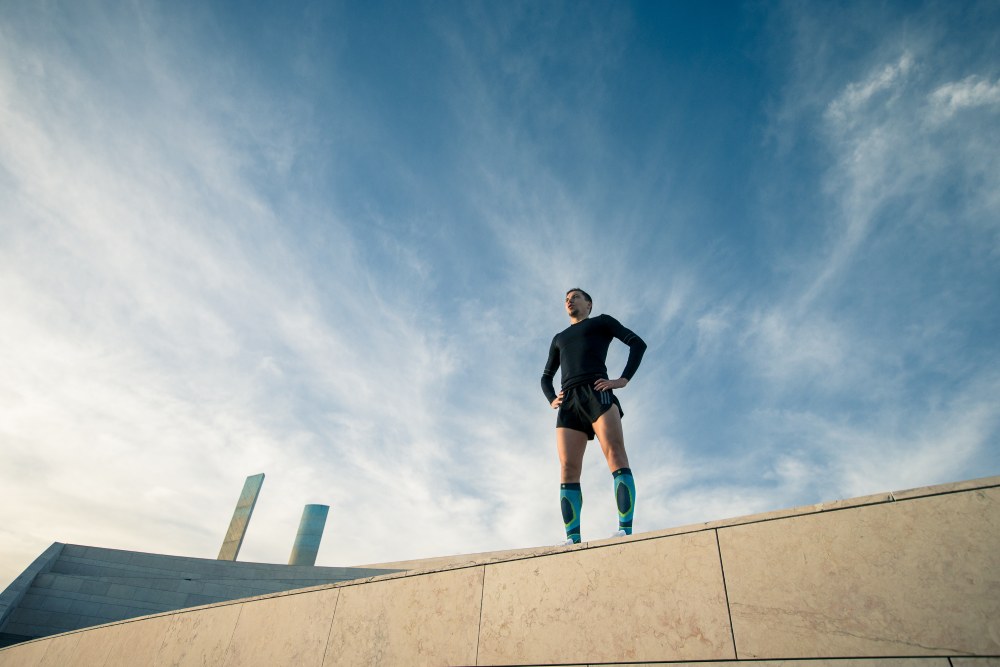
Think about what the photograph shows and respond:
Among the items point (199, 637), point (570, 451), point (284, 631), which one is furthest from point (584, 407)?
point (199, 637)

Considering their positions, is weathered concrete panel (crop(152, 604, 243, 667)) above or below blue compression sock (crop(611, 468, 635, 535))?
below

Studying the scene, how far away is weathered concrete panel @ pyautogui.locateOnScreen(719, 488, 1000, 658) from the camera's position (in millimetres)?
2352

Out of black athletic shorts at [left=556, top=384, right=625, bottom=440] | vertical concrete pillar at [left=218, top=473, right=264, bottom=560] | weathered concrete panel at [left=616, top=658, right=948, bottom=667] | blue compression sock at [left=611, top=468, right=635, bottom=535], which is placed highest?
vertical concrete pillar at [left=218, top=473, right=264, bottom=560]

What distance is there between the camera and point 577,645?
332 cm

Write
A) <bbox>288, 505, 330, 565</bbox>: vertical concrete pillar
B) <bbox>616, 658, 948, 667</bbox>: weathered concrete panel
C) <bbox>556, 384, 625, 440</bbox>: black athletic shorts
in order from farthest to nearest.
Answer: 1. <bbox>288, 505, 330, 565</bbox>: vertical concrete pillar
2. <bbox>556, 384, 625, 440</bbox>: black athletic shorts
3. <bbox>616, 658, 948, 667</bbox>: weathered concrete panel

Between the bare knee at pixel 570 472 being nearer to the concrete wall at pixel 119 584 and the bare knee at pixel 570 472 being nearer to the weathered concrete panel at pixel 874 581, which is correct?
the weathered concrete panel at pixel 874 581

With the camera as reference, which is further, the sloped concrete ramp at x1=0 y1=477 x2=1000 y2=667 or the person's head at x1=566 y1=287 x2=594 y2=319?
the person's head at x1=566 y1=287 x2=594 y2=319

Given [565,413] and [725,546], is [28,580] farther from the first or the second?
[725,546]

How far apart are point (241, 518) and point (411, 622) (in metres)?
33.0

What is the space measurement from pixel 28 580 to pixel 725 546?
18.5 m

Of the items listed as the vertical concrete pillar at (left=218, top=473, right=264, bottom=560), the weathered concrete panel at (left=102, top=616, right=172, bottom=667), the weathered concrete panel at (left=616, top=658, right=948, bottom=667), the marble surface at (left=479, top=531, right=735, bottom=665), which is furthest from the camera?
the vertical concrete pillar at (left=218, top=473, right=264, bottom=560)

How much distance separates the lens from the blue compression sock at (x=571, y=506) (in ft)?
16.9

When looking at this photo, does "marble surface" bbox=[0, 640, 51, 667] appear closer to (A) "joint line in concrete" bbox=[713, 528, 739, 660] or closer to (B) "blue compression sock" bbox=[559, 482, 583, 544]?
(B) "blue compression sock" bbox=[559, 482, 583, 544]

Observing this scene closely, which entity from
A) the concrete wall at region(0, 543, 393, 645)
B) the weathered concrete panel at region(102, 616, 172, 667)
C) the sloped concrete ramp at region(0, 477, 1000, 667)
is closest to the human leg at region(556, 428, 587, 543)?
the sloped concrete ramp at region(0, 477, 1000, 667)
